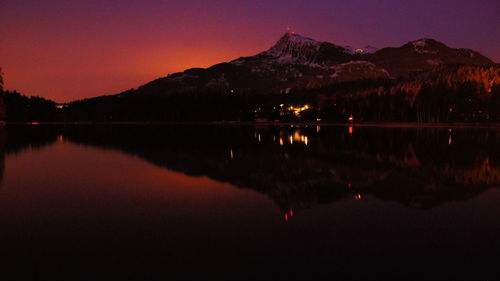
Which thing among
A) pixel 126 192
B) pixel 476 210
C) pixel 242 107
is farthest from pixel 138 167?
pixel 242 107

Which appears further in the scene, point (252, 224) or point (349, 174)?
point (349, 174)

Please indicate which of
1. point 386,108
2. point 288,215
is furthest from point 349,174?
point 386,108

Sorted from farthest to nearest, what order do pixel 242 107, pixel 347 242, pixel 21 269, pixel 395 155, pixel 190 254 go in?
pixel 242 107, pixel 395 155, pixel 347 242, pixel 190 254, pixel 21 269

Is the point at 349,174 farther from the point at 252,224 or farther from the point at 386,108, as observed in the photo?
the point at 386,108

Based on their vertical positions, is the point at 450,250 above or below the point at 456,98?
below

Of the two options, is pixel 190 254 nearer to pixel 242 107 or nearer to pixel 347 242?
Result: pixel 347 242

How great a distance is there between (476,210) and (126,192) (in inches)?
530

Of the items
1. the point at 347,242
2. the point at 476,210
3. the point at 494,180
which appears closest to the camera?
the point at 347,242

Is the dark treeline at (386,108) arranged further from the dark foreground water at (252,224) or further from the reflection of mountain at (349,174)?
the dark foreground water at (252,224)

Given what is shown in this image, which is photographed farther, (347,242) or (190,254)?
(347,242)

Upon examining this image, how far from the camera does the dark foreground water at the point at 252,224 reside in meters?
8.24

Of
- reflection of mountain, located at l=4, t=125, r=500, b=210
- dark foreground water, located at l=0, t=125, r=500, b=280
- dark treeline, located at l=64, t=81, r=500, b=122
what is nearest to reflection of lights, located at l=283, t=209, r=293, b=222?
dark foreground water, located at l=0, t=125, r=500, b=280

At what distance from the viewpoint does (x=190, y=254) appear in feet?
29.5

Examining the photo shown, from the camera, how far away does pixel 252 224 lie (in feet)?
37.8
